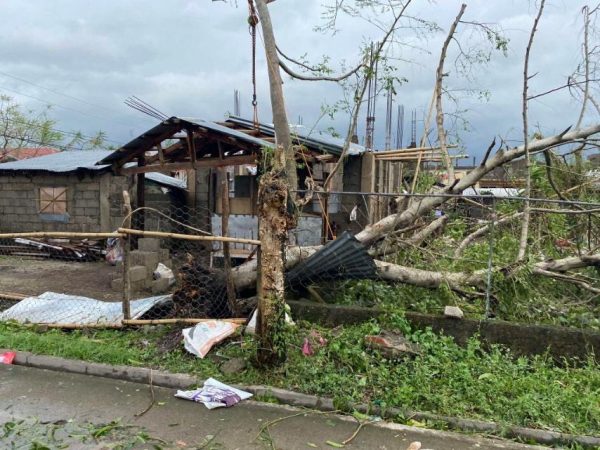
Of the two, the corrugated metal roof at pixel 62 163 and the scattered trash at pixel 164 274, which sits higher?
the corrugated metal roof at pixel 62 163

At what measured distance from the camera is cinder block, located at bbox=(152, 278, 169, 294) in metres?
7.78

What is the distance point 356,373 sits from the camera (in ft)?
13.9

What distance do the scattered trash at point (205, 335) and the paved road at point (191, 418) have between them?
1.79 ft

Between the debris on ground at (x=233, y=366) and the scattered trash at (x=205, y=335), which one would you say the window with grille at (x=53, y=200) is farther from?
the debris on ground at (x=233, y=366)

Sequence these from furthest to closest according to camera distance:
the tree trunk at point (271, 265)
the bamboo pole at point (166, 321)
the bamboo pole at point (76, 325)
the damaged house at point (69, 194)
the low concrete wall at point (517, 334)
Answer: the damaged house at point (69, 194), the bamboo pole at point (76, 325), the bamboo pole at point (166, 321), the low concrete wall at point (517, 334), the tree trunk at point (271, 265)

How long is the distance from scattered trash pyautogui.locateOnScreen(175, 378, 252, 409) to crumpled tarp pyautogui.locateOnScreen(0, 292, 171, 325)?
6.32 ft

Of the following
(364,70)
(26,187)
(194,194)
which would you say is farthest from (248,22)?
(26,187)

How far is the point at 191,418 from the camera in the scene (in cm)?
364

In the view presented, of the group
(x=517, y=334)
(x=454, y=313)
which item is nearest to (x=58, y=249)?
(x=454, y=313)

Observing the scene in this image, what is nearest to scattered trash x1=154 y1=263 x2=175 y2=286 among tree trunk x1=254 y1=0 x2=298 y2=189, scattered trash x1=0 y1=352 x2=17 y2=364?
tree trunk x1=254 y1=0 x2=298 y2=189

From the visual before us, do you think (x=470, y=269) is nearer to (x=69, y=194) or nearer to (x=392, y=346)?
(x=392, y=346)

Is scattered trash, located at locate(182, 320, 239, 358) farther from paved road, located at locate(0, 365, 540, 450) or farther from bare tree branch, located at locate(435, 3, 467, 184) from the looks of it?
bare tree branch, located at locate(435, 3, 467, 184)

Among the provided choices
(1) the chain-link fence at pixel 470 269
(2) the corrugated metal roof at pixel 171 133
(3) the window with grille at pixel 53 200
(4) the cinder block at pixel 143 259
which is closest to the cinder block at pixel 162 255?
(4) the cinder block at pixel 143 259

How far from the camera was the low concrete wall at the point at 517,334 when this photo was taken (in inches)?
178
